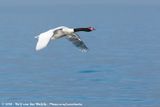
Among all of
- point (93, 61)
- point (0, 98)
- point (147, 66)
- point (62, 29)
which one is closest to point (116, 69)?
point (147, 66)

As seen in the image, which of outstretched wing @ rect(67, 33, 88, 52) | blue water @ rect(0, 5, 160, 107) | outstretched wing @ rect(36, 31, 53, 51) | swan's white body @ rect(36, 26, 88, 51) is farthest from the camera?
blue water @ rect(0, 5, 160, 107)

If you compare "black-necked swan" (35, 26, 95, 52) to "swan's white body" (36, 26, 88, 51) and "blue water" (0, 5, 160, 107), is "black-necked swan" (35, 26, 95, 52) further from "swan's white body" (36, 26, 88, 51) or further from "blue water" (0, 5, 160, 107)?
"blue water" (0, 5, 160, 107)

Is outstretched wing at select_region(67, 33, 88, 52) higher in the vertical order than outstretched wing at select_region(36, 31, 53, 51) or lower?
higher

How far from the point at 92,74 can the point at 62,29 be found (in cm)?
1287


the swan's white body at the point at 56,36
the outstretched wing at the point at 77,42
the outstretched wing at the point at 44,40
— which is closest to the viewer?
the outstretched wing at the point at 44,40

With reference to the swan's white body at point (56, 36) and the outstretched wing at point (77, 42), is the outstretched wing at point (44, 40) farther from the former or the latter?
the outstretched wing at point (77, 42)

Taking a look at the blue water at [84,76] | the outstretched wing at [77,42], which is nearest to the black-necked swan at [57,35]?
the outstretched wing at [77,42]

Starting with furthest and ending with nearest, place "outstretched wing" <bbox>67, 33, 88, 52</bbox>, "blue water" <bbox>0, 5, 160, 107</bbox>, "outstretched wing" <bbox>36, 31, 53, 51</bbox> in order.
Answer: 1. "blue water" <bbox>0, 5, 160, 107</bbox>
2. "outstretched wing" <bbox>67, 33, 88, 52</bbox>
3. "outstretched wing" <bbox>36, 31, 53, 51</bbox>

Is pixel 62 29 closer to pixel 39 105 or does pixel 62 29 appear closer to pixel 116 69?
pixel 39 105

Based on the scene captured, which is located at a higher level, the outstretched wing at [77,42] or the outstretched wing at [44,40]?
the outstretched wing at [77,42]

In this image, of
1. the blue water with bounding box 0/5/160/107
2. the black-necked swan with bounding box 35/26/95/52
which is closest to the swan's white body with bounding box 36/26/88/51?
the black-necked swan with bounding box 35/26/95/52

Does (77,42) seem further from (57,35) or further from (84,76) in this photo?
(84,76)

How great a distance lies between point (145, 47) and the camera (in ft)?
199

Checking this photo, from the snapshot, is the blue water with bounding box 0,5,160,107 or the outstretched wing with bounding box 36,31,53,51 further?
the blue water with bounding box 0,5,160,107
